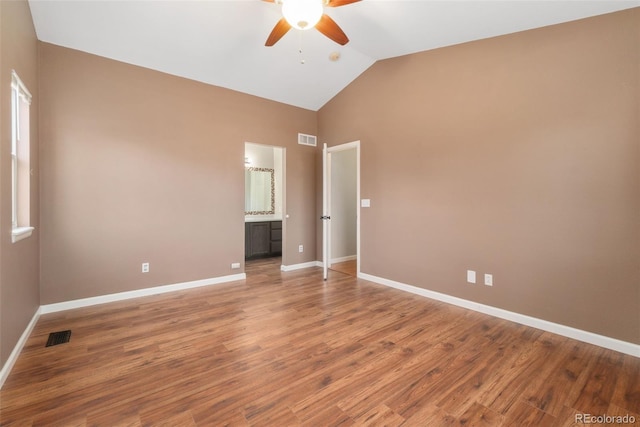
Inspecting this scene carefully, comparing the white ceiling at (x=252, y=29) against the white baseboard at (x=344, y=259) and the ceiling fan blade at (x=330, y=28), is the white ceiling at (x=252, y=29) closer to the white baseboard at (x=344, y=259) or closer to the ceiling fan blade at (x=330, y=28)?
the ceiling fan blade at (x=330, y=28)

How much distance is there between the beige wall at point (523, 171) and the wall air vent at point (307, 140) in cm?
146

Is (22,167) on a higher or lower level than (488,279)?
higher

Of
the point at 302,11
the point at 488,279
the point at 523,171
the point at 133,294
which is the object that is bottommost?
the point at 133,294

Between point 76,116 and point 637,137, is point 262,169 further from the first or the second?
point 637,137

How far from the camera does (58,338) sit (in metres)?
2.53

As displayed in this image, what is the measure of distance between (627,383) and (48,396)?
152 inches

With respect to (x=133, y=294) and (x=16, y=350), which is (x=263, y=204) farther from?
(x=16, y=350)

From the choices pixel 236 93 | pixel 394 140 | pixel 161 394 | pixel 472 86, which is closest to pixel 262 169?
pixel 236 93

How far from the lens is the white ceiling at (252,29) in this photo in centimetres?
267

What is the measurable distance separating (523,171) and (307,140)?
344cm

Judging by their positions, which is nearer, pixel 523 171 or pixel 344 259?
pixel 523 171

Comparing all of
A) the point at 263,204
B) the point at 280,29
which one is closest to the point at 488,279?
the point at 280,29

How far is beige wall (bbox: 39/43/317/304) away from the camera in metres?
3.12

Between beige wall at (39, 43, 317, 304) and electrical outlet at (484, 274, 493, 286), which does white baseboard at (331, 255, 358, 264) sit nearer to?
beige wall at (39, 43, 317, 304)
